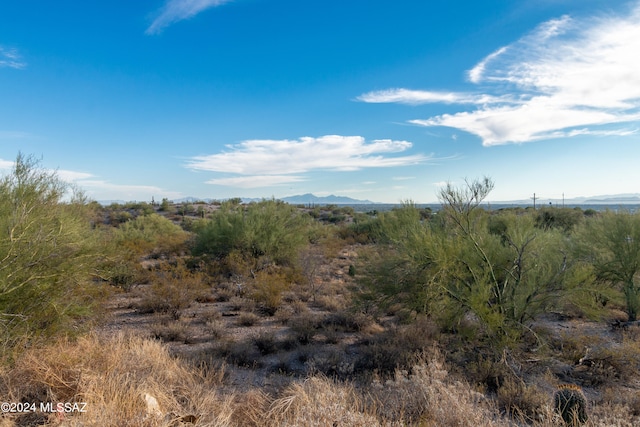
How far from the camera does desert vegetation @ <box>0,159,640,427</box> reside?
4.85m

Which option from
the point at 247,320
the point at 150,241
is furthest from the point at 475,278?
the point at 150,241

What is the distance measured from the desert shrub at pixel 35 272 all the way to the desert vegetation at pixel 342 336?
36 millimetres

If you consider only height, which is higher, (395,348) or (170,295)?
(170,295)

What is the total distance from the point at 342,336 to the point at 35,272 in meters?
6.75

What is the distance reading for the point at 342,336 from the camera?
9555 millimetres

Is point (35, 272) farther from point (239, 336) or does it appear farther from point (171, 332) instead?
point (239, 336)

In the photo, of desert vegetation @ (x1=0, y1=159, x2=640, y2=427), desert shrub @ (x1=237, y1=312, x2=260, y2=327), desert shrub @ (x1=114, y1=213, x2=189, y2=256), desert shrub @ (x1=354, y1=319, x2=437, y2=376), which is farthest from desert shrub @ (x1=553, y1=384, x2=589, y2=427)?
desert shrub @ (x1=114, y1=213, x2=189, y2=256)

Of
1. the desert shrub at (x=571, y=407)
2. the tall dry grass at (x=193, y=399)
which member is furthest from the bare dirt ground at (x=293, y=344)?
the desert shrub at (x=571, y=407)

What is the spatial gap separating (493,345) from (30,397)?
763 cm

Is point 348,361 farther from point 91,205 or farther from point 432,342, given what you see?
point 91,205

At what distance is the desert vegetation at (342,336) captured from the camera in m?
4.85

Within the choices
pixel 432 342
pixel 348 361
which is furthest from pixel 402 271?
pixel 348 361

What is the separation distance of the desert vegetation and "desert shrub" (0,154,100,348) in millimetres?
36

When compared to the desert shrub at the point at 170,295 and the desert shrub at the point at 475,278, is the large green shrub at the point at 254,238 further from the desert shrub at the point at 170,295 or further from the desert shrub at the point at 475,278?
the desert shrub at the point at 475,278
